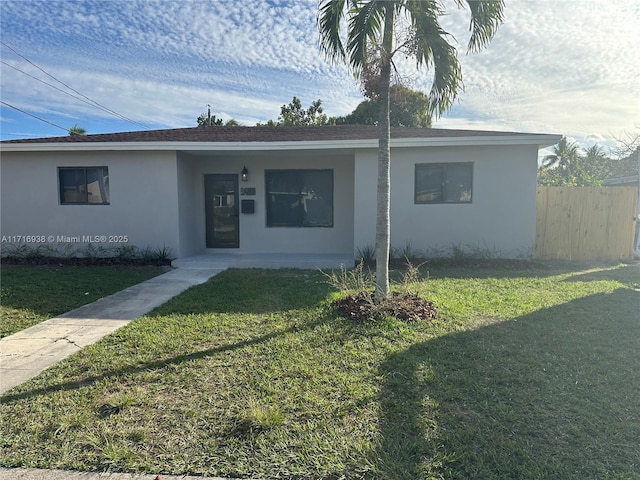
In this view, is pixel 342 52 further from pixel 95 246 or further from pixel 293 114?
pixel 293 114

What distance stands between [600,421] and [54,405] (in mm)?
3999

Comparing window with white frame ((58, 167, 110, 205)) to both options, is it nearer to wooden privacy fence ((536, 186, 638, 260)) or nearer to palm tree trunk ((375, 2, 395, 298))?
palm tree trunk ((375, 2, 395, 298))

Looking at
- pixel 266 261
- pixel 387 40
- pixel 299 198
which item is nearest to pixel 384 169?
pixel 387 40

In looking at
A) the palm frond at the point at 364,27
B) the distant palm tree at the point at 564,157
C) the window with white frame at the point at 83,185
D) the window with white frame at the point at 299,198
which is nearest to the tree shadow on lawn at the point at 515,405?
the palm frond at the point at 364,27

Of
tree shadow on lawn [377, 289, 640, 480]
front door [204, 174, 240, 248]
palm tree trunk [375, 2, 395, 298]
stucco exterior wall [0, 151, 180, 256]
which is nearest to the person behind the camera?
tree shadow on lawn [377, 289, 640, 480]

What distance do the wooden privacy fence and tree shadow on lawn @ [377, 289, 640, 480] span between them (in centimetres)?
544

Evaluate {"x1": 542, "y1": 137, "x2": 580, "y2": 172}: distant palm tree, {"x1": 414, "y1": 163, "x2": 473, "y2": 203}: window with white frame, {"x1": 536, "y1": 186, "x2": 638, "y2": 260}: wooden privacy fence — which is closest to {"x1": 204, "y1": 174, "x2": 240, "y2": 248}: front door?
{"x1": 414, "y1": 163, "x2": 473, "y2": 203}: window with white frame

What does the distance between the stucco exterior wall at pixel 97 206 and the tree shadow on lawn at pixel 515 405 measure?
24.1ft

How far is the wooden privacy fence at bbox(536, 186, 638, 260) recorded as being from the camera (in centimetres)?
904

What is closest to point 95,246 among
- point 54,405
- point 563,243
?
point 54,405

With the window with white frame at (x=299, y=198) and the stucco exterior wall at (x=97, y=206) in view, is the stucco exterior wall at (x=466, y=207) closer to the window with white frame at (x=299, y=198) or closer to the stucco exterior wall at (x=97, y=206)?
the window with white frame at (x=299, y=198)

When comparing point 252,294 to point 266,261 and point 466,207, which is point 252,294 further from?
point 466,207

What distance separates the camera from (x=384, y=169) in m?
4.82

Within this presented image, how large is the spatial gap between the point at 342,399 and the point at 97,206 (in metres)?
8.65
